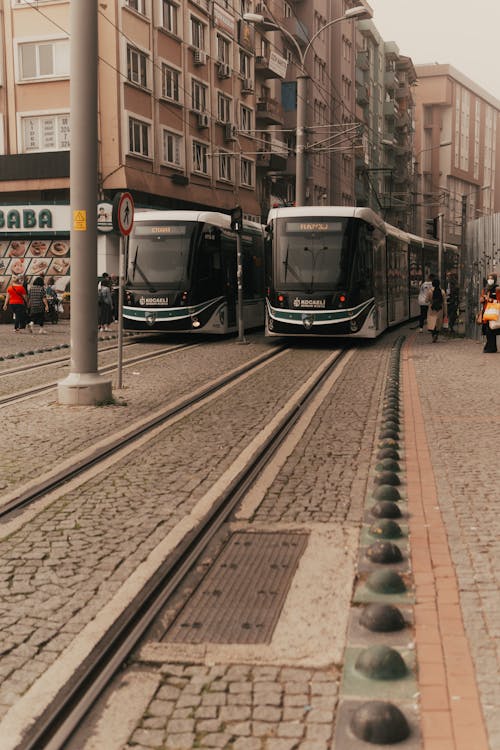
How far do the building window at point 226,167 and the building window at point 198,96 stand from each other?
8.29ft

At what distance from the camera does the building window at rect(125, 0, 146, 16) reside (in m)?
36.1

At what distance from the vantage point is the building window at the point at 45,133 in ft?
115

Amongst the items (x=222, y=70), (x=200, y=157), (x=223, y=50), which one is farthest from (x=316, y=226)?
(x=223, y=50)

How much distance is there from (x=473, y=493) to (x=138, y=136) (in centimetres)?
3213

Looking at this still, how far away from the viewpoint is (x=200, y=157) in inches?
1684

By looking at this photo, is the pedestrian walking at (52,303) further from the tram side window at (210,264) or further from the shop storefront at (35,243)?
the tram side window at (210,264)

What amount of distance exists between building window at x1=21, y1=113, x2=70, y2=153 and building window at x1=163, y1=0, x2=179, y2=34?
7.01m

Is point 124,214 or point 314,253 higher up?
point 124,214

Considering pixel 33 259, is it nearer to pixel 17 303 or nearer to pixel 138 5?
pixel 17 303

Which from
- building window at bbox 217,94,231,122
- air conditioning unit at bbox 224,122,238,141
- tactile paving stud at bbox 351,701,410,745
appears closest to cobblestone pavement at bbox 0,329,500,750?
tactile paving stud at bbox 351,701,410,745

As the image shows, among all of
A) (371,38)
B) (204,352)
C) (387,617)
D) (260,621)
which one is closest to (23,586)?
(260,621)

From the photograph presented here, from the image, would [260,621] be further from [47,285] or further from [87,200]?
[47,285]

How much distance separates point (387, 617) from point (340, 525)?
1846mm

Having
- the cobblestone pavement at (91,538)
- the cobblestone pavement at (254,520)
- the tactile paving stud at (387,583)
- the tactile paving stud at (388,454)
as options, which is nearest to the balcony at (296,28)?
the cobblestone pavement at (254,520)
